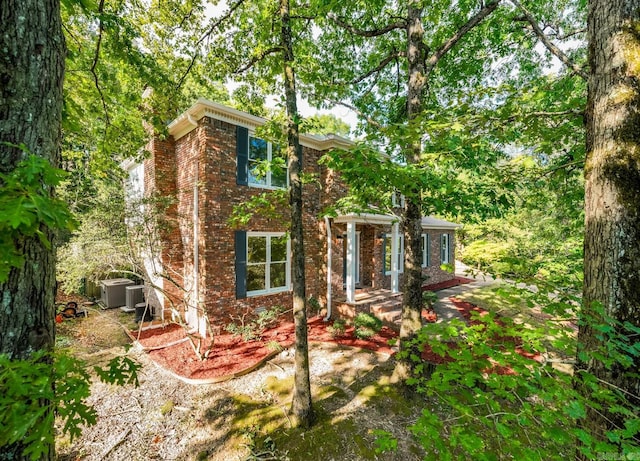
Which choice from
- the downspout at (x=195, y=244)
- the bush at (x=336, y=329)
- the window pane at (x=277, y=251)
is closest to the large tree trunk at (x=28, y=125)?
the downspout at (x=195, y=244)

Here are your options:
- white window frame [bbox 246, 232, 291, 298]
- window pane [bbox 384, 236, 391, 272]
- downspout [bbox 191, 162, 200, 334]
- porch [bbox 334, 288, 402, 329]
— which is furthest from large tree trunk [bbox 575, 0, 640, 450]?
window pane [bbox 384, 236, 391, 272]

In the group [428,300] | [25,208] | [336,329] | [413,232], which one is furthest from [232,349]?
[428,300]

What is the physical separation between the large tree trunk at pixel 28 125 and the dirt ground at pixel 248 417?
8.82 ft

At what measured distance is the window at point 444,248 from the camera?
16016 millimetres

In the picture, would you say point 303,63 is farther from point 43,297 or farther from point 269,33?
point 43,297

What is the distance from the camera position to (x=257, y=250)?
8211mm

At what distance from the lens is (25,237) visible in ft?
5.04

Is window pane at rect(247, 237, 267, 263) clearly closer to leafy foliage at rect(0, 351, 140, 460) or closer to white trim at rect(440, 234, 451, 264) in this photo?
leafy foliage at rect(0, 351, 140, 460)

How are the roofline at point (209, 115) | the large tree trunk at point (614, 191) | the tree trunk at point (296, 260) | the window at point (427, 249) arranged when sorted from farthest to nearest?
the window at point (427, 249)
the roofline at point (209, 115)
the tree trunk at point (296, 260)
the large tree trunk at point (614, 191)

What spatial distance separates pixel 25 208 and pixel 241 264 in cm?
649

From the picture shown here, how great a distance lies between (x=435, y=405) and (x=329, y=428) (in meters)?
2.12

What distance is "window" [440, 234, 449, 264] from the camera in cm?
1602

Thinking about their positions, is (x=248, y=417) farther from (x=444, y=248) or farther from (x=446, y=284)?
(x=444, y=248)

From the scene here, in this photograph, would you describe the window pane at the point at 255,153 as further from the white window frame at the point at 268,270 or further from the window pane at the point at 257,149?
the white window frame at the point at 268,270
